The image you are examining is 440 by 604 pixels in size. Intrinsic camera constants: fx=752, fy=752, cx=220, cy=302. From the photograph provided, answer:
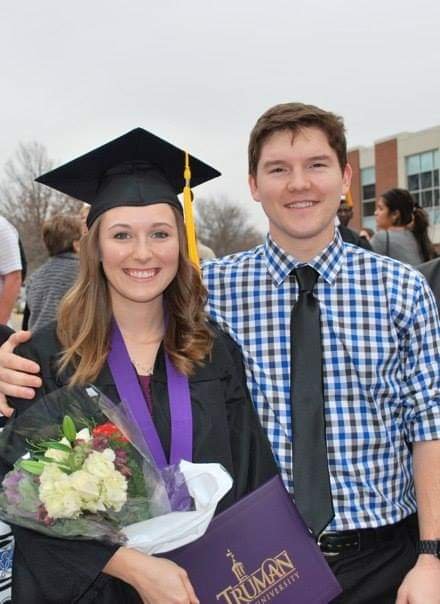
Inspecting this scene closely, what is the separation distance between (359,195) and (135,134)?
4320 cm

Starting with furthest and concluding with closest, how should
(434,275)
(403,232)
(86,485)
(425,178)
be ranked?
(425,178), (403,232), (434,275), (86,485)

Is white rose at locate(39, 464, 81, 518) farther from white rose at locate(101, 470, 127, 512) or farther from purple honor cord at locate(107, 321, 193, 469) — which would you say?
purple honor cord at locate(107, 321, 193, 469)

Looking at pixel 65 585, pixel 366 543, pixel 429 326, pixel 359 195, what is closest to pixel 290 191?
pixel 429 326

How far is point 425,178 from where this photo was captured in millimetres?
40281

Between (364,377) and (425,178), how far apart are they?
131ft

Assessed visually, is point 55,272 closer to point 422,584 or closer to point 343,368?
point 343,368

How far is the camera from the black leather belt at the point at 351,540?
229 centimetres

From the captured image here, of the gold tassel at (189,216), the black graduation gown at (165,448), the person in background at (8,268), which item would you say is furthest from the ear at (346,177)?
the person in background at (8,268)

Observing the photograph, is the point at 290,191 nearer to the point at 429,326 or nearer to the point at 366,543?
the point at 429,326

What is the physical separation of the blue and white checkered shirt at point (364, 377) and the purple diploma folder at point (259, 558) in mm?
205

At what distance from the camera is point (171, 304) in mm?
→ 2445

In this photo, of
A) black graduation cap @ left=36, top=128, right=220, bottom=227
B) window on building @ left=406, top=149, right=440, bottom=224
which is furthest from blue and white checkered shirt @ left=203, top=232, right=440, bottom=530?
window on building @ left=406, top=149, right=440, bottom=224

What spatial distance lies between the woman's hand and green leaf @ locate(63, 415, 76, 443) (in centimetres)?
32

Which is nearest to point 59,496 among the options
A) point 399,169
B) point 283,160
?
point 283,160
